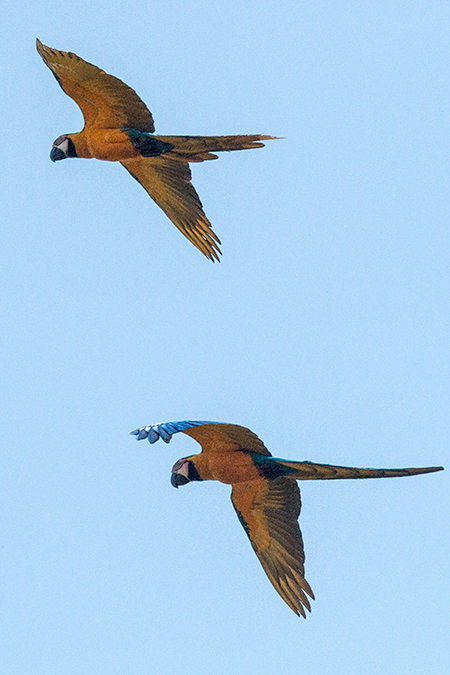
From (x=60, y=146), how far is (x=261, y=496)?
208 inches

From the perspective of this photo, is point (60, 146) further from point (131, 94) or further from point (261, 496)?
point (261, 496)

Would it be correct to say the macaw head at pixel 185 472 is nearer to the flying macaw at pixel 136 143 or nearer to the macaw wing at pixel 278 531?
the macaw wing at pixel 278 531

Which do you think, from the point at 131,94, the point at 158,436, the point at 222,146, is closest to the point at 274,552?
the point at 158,436

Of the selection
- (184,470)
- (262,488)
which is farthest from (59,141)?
(262,488)

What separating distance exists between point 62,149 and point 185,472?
4.66 metres

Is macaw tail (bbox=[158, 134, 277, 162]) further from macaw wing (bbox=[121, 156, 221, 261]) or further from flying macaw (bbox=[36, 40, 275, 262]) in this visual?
macaw wing (bbox=[121, 156, 221, 261])

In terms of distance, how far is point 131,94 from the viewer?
14.9 m

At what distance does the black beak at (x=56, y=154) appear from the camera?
1617 centimetres

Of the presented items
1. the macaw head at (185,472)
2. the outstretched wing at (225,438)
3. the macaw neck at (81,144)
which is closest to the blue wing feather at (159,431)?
the outstretched wing at (225,438)

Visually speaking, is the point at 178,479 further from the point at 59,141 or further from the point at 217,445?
the point at 59,141

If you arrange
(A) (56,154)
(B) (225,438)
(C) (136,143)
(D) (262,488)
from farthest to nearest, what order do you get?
(A) (56,154)
(C) (136,143)
(D) (262,488)
(B) (225,438)

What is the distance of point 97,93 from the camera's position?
14930mm

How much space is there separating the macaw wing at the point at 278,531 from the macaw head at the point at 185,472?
594 millimetres

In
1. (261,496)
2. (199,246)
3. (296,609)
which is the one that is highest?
(199,246)
